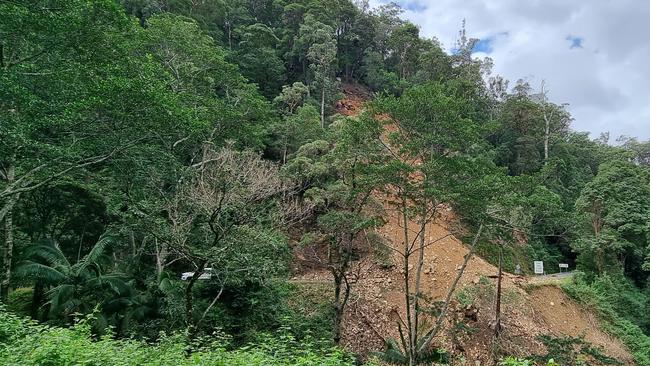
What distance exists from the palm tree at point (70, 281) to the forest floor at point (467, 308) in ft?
25.1

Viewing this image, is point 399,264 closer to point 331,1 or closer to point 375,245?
point 375,245

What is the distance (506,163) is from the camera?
112 ft

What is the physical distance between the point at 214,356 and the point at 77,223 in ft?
45.7

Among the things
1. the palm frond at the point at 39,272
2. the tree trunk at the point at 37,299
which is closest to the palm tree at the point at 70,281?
the palm frond at the point at 39,272

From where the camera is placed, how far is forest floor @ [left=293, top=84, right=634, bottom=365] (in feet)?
49.6

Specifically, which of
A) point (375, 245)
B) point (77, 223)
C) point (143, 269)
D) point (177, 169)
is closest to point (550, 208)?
point (375, 245)

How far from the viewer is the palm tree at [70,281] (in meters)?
11.4

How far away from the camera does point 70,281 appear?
38.7 feet

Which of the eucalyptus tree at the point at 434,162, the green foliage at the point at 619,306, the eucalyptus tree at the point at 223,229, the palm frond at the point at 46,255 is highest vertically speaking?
the eucalyptus tree at the point at 434,162

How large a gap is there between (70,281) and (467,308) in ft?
45.2

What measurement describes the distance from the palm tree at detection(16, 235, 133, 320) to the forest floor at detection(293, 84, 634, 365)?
25.1ft

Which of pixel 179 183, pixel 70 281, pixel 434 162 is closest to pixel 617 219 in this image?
pixel 434 162

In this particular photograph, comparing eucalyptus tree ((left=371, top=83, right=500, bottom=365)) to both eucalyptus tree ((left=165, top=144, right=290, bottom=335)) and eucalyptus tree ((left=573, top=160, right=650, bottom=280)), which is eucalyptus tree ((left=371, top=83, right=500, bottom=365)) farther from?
eucalyptus tree ((left=573, top=160, right=650, bottom=280))

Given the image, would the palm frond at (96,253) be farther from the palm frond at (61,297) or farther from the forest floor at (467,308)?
the forest floor at (467,308)
